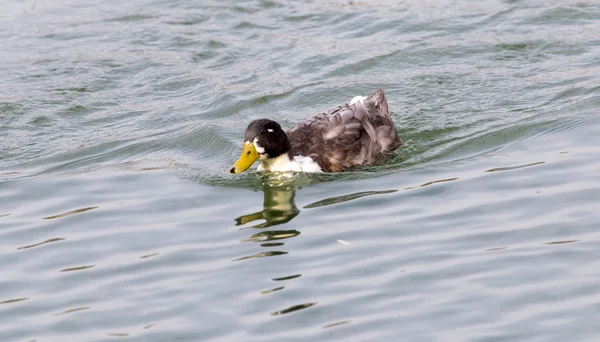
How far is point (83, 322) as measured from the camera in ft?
28.1

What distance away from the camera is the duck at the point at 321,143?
39.8 feet

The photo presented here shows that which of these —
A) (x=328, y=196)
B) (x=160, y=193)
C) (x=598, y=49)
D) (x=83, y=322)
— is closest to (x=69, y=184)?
(x=160, y=193)

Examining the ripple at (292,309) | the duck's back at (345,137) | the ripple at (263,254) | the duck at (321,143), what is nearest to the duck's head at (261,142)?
the duck at (321,143)

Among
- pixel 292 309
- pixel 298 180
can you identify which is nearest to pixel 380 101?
pixel 298 180

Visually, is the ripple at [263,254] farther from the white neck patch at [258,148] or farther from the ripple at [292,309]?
the white neck patch at [258,148]

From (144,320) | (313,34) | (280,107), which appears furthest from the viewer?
(313,34)

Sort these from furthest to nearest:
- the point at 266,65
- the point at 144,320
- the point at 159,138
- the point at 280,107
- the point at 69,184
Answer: the point at 266,65
the point at 280,107
the point at 159,138
the point at 69,184
the point at 144,320

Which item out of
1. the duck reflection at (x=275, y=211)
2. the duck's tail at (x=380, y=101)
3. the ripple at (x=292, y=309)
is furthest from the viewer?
the duck's tail at (x=380, y=101)

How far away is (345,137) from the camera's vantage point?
41.4 feet

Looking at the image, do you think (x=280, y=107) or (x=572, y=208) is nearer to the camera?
(x=572, y=208)

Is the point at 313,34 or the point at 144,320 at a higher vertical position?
the point at 313,34

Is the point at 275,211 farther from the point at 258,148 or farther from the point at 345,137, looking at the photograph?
the point at 345,137

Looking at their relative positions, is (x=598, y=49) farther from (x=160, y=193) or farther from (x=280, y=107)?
(x=160, y=193)

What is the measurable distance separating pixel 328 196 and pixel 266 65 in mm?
5964
